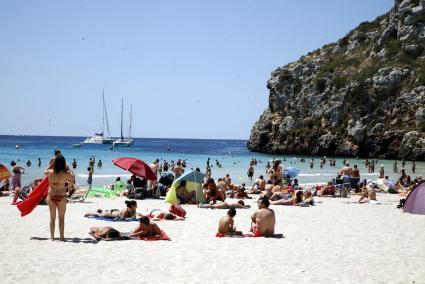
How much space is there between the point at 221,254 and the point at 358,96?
73392 mm

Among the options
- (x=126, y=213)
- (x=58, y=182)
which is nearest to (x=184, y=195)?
(x=126, y=213)

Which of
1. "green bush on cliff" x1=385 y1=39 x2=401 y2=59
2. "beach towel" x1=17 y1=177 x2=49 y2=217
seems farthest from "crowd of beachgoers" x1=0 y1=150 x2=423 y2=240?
"green bush on cliff" x1=385 y1=39 x2=401 y2=59

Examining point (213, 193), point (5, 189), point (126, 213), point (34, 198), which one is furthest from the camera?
point (5, 189)

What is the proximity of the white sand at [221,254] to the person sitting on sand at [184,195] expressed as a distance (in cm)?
439

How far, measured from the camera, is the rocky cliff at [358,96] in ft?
243

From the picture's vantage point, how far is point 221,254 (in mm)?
9984

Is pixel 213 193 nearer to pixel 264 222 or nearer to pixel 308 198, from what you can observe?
pixel 308 198

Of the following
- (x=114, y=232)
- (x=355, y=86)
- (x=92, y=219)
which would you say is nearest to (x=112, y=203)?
(x=92, y=219)

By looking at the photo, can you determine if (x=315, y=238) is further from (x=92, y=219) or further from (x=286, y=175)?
(x=286, y=175)

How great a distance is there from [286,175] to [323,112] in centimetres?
6053

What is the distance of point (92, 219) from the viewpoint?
1456cm

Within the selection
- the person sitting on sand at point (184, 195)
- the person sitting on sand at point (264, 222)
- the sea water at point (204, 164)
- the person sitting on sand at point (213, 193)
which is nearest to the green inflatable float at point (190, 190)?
the person sitting on sand at point (184, 195)

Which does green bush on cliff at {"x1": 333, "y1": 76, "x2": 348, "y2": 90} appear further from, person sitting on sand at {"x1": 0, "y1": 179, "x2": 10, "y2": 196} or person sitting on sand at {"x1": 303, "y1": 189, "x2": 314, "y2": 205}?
person sitting on sand at {"x1": 0, "y1": 179, "x2": 10, "y2": 196}

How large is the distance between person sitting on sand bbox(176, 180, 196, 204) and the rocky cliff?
56.3 meters
